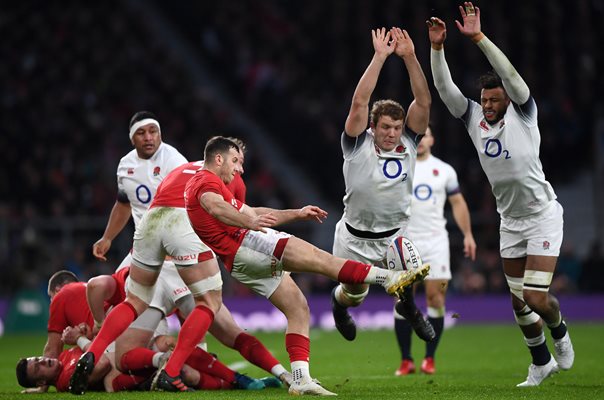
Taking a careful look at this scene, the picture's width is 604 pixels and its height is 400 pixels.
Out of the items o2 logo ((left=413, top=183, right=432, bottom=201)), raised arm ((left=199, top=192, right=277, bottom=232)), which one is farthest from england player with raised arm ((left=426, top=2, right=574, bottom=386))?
o2 logo ((left=413, top=183, right=432, bottom=201))

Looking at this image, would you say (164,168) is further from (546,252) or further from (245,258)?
(546,252)

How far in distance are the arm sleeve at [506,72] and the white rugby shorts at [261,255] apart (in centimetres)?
239

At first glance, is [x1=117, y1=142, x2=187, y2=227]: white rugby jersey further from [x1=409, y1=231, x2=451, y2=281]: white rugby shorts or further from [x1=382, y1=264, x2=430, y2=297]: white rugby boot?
[x1=382, y1=264, x2=430, y2=297]: white rugby boot

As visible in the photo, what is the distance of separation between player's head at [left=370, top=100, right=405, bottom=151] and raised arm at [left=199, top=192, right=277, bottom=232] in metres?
1.49

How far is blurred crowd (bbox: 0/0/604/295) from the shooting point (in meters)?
20.2

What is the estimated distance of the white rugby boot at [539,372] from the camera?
9844 mm

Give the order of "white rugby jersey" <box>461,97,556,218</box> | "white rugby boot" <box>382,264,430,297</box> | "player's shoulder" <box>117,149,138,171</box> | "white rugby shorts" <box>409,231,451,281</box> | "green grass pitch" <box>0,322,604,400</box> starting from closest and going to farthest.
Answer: "white rugby boot" <box>382,264,430,297</box>
"green grass pitch" <box>0,322,604,400</box>
"white rugby jersey" <box>461,97,556,218</box>
"player's shoulder" <box>117,149,138,171</box>
"white rugby shorts" <box>409,231,451,281</box>

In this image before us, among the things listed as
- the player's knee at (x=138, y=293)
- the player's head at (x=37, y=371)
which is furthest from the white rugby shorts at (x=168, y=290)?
the player's head at (x=37, y=371)

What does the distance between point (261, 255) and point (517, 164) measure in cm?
254

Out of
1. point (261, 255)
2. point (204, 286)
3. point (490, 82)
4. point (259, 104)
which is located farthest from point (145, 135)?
point (259, 104)

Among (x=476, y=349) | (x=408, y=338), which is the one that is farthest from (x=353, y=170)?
(x=476, y=349)

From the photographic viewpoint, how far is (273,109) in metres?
25.0

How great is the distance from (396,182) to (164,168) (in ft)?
9.44

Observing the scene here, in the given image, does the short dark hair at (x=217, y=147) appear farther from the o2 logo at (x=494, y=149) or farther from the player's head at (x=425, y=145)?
the player's head at (x=425, y=145)
